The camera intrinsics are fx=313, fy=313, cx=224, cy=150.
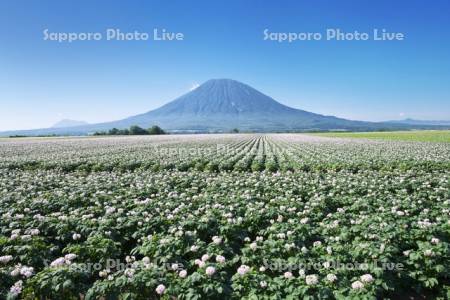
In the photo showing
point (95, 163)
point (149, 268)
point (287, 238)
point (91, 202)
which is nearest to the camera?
point (149, 268)

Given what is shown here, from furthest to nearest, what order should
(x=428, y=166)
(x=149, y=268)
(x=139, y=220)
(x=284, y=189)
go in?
(x=428, y=166), (x=284, y=189), (x=139, y=220), (x=149, y=268)

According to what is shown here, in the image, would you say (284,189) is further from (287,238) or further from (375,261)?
(375,261)

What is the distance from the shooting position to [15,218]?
752 centimetres

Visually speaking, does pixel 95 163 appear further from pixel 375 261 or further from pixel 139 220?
pixel 375 261

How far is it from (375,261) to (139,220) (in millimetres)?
4912

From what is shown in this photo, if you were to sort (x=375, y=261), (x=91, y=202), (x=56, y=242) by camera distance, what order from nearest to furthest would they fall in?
(x=375, y=261), (x=56, y=242), (x=91, y=202)

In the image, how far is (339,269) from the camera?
4832mm

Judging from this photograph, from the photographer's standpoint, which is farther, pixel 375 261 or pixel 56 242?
pixel 56 242

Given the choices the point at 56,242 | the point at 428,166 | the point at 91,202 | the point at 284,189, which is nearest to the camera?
the point at 56,242

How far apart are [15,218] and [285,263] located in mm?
6473

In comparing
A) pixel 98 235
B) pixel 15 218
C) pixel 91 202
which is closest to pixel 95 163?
pixel 91 202

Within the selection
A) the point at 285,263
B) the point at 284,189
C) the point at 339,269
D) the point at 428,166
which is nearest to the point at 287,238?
the point at 285,263

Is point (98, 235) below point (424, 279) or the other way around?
the other way around

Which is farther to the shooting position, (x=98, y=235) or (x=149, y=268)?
(x=98, y=235)
